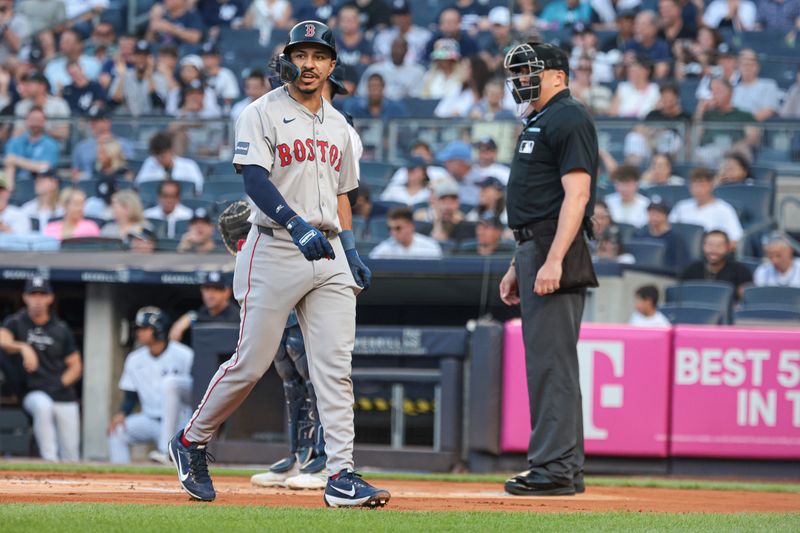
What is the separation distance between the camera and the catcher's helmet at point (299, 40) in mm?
4934

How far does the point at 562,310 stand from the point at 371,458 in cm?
353

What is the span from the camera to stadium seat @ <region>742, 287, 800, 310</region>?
1034 centimetres

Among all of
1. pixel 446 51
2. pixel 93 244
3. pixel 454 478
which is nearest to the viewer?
pixel 454 478

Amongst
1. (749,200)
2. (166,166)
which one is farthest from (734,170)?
(166,166)

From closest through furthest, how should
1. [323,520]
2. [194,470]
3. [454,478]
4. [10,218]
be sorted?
[323,520]
[194,470]
[454,478]
[10,218]

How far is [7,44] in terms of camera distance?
1822 centimetres

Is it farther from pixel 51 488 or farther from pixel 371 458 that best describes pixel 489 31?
pixel 51 488

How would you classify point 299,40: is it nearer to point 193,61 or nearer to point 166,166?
point 166,166

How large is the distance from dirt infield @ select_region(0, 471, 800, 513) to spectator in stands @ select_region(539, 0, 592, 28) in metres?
9.45

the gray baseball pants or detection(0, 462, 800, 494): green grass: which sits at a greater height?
the gray baseball pants

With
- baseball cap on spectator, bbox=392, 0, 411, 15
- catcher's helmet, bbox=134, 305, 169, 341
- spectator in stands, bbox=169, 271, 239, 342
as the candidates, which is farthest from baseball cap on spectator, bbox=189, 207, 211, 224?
baseball cap on spectator, bbox=392, 0, 411, 15

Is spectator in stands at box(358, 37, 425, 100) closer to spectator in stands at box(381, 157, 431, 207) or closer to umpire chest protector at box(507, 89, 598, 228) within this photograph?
spectator in stands at box(381, 157, 431, 207)

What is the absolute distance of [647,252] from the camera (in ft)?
36.2

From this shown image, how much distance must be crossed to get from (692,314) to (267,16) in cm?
931
